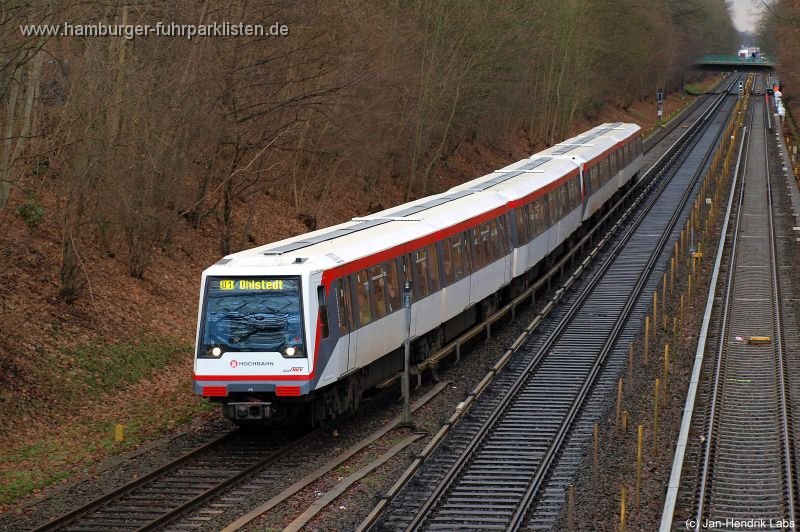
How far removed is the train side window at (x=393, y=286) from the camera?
67.0 feet

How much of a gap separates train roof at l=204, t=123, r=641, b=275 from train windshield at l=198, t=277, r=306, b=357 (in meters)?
0.23

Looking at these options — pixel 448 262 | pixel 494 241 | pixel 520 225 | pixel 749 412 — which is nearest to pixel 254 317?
pixel 448 262

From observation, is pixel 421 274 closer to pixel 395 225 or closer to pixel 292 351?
pixel 395 225

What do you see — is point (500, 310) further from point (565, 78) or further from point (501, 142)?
point (565, 78)

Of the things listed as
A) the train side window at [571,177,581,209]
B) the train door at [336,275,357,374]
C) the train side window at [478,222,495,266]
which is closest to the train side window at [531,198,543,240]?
the train side window at [478,222,495,266]

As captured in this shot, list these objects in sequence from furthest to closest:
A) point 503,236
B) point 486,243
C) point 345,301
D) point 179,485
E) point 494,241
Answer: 1. point 503,236
2. point 494,241
3. point 486,243
4. point 345,301
5. point 179,485

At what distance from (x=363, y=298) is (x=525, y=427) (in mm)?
3375

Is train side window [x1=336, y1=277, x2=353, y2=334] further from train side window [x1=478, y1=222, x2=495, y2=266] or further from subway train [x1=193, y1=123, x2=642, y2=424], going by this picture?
train side window [x1=478, y1=222, x2=495, y2=266]

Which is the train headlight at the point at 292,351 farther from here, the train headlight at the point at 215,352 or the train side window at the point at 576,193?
the train side window at the point at 576,193

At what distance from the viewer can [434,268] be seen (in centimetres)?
2272

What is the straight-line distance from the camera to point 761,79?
18325 centimetres

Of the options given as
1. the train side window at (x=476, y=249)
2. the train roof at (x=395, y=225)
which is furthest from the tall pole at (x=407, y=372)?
the train side window at (x=476, y=249)

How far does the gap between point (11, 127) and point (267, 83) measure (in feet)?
29.8

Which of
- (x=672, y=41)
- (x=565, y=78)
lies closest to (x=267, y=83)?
(x=565, y=78)
